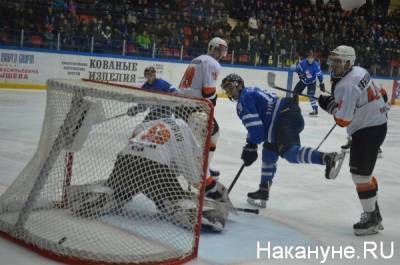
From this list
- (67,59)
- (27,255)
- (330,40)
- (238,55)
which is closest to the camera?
(27,255)

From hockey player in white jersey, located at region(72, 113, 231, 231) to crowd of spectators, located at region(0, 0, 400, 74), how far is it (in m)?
8.26

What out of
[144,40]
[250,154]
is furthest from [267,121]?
[144,40]

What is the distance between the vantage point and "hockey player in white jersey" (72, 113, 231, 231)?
302 centimetres

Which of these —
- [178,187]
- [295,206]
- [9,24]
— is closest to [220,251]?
[178,187]

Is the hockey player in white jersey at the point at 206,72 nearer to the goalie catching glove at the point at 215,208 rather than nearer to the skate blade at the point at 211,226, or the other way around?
the goalie catching glove at the point at 215,208

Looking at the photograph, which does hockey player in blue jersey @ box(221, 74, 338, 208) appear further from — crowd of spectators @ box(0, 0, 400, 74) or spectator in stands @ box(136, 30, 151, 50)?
spectator in stands @ box(136, 30, 151, 50)

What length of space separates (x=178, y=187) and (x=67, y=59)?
28.6 ft

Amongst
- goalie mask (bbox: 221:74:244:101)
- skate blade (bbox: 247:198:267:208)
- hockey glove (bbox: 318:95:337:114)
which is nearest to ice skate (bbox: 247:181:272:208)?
skate blade (bbox: 247:198:267:208)

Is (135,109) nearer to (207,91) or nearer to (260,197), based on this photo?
(260,197)

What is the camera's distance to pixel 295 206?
4133mm

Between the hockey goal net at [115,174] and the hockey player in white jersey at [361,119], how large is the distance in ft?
3.01

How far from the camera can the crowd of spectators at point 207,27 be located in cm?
1105

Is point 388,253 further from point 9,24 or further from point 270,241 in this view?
point 9,24

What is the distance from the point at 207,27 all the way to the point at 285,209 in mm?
9948
